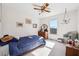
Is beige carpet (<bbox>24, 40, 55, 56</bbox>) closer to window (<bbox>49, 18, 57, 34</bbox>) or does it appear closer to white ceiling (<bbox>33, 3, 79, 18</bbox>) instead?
window (<bbox>49, 18, 57, 34</bbox>)

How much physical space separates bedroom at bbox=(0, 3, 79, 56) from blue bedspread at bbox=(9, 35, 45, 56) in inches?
2.9

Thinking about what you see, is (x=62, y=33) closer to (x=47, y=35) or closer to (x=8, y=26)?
(x=47, y=35)

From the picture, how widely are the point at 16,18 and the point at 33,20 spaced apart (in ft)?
1.01

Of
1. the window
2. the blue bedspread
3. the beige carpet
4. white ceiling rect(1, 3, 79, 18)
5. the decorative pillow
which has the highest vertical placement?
white ceiling rect(1, 3, 79, 18)

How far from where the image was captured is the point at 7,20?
158 centimetres

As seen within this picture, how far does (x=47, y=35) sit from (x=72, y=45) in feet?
1.58

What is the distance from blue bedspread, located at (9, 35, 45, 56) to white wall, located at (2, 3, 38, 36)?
0.35 feet

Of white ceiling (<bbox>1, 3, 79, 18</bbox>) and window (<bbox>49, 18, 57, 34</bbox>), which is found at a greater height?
white ceiling (<bbox>1, 3, 79, 18</bbox>)

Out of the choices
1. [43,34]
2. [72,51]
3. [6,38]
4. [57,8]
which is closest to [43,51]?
[43,34]

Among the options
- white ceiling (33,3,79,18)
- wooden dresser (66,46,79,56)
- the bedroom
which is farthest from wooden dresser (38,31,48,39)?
wooden dresser (66,46,79,56)

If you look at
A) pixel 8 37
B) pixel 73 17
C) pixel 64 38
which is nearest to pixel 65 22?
pixel 73 17

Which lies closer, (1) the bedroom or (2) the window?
(1) the bedroom

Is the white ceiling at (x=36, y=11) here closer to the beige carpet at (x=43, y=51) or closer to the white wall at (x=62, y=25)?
the white wall at (x=62, y=25)

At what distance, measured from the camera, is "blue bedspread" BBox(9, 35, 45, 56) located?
1594 mm
